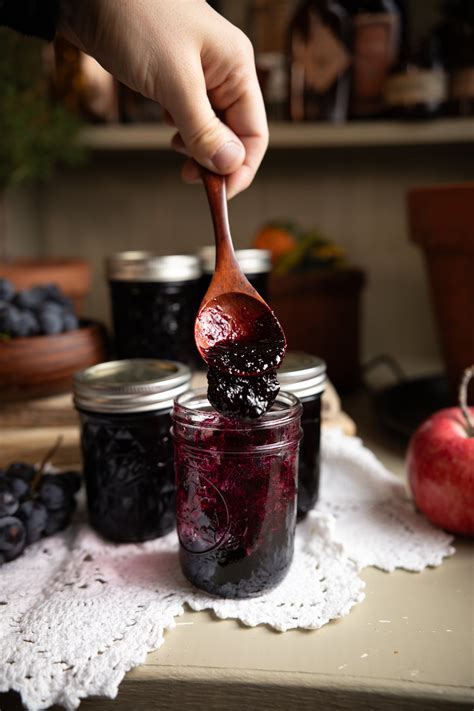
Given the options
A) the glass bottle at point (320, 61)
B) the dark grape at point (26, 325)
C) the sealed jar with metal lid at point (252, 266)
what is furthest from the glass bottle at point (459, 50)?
the dark grape at point (26, 325)

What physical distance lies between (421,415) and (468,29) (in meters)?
0.79

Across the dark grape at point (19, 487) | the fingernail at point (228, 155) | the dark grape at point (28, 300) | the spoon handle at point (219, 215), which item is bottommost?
the dark grape at point (19, 487)

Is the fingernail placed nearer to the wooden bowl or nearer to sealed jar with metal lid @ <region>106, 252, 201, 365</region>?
sealed jar with metal lid @ <region>106, 252, 201, 365</region>

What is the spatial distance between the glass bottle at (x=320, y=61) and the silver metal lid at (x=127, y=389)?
2.61 feet

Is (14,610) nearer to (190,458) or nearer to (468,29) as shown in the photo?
(190,458)

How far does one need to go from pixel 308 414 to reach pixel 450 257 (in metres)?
0.42

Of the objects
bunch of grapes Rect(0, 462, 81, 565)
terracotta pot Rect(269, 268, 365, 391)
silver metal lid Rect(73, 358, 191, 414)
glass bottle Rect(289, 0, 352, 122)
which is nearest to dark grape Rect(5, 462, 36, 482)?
bunch of grapes Rect(0, 462, 81, 565)

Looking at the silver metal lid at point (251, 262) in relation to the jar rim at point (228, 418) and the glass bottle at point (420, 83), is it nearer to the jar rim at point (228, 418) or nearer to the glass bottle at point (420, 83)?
the jar rim at point (228, 418)

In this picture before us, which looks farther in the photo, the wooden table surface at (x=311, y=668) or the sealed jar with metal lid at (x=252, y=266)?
the sealed jar with metal lid at (x=252, y=266)

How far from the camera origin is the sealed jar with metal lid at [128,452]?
2.26ft

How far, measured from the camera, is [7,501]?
665mm

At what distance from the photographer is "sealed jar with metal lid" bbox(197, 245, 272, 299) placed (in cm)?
100

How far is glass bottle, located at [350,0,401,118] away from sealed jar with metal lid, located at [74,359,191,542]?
86 cm

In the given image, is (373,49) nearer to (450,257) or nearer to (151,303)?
(450,257)
